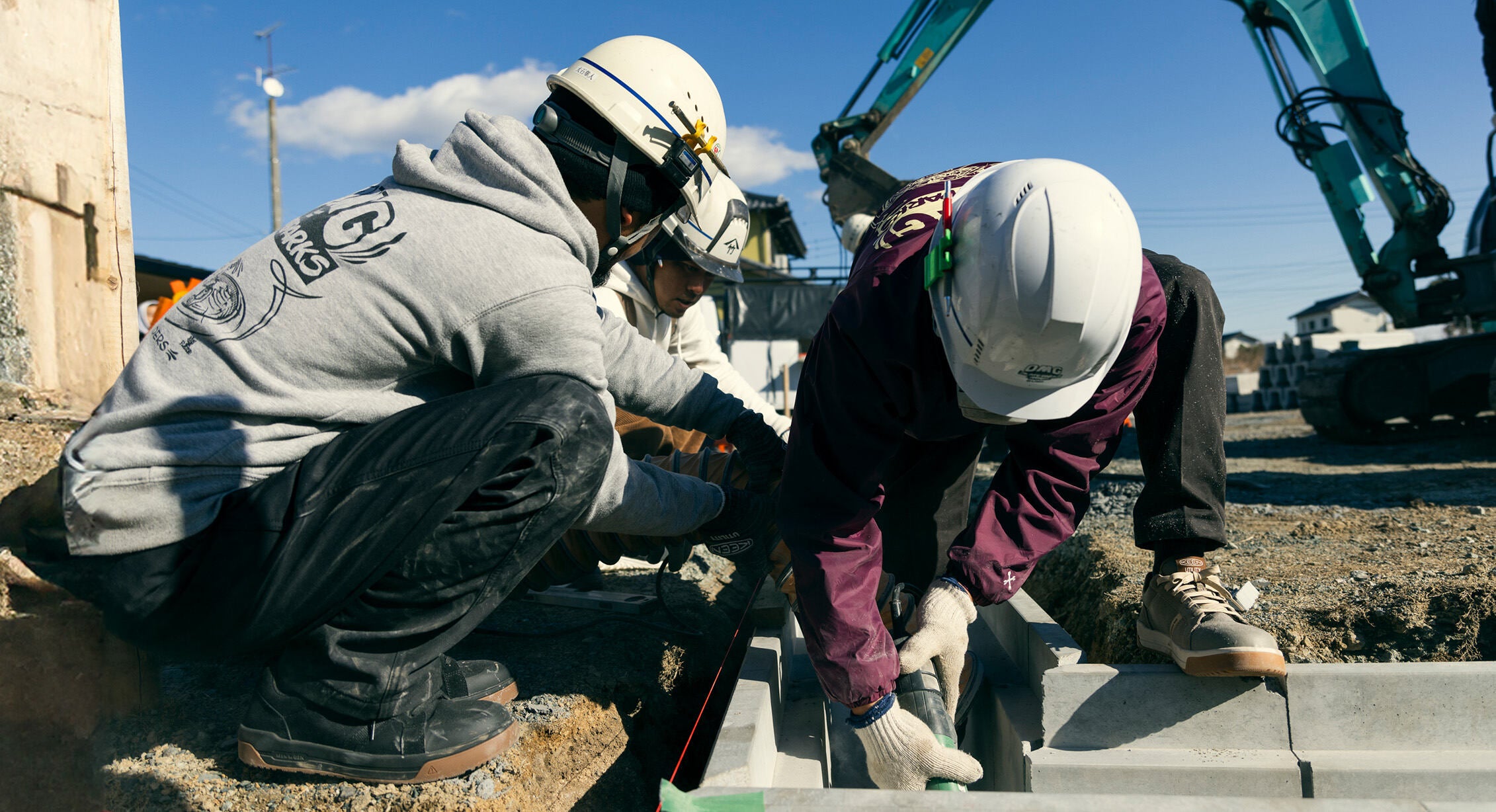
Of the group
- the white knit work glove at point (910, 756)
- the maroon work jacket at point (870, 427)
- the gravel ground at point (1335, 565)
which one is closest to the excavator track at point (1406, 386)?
the gravel ground at point (1335, 565)

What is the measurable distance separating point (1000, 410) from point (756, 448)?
3.12 feet

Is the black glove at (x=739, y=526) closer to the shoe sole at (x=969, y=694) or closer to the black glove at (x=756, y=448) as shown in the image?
the black glove at (x=756, y=448)

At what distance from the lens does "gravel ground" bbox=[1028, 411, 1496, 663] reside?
242cm

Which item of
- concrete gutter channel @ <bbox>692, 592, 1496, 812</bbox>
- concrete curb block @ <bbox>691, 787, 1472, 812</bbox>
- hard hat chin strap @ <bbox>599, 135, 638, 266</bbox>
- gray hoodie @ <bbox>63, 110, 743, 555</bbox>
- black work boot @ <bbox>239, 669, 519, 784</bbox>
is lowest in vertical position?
concrete gutter channel @ <bbox>692, 592, 1496, 812</bbox>

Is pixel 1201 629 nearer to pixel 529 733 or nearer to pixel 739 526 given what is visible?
pixel 739 526

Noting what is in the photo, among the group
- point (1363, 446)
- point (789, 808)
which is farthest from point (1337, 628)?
point (1363, 446)

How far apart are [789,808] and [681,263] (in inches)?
90.0

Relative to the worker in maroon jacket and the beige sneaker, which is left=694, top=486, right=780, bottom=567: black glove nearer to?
the worker in maroon jacket

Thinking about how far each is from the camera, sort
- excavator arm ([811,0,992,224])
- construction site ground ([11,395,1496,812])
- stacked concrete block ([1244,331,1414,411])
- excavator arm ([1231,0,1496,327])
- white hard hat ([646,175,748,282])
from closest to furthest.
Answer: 1. construction site ground ([11,395,1496,812])
2. white hard hat ([646,175,748,282])
3. excavator arm ([1231,0,1496,327])
4. excavator arm ([811,0,992,224])
5. stacked concrete block ([1244,331,1414,411])

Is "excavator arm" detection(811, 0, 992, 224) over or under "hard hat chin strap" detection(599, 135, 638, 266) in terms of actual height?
over

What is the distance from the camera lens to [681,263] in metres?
3.33

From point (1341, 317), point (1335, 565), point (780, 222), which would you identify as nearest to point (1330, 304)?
point (1341, 317)

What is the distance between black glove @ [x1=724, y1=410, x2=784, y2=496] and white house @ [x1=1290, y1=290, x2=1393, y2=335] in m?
43.3

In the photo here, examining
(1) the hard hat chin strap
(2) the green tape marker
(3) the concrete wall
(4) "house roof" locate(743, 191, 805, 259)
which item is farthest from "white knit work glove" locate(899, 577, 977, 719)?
(4) "house roof" locate(743, 191, 805, 259)
